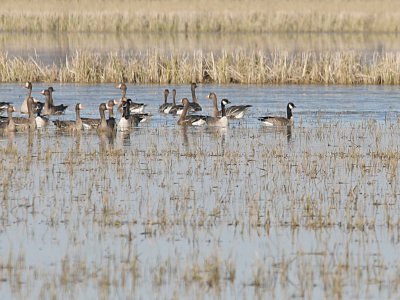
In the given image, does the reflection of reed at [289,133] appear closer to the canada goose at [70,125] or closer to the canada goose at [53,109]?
the canada goose at [70,125]

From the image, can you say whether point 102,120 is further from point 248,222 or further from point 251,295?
point 251,295

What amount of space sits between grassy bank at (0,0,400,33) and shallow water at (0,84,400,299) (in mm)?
29052

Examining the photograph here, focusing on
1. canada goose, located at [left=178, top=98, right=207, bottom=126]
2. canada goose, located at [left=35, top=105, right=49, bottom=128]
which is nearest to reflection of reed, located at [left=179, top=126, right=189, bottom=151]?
canada goose, located at [left=178, top=98, right=207, bottom=126]

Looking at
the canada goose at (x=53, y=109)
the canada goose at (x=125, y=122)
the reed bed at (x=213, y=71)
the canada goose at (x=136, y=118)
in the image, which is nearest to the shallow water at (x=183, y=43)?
the reed bed at (x=213, y=71)

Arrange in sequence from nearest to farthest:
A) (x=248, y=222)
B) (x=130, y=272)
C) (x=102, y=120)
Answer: (x=130, y=272) < (x=248, y=222) < (x=102, y=120)

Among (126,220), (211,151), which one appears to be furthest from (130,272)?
(211,151)

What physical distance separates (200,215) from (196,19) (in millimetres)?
38374

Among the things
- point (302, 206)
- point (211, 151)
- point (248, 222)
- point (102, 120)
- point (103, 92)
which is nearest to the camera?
point (248, 222)

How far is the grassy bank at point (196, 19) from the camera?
4688cm

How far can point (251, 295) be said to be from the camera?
25.6 ft

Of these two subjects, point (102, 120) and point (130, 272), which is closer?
point (130, 272)

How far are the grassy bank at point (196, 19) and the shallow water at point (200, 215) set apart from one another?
29.1 meters

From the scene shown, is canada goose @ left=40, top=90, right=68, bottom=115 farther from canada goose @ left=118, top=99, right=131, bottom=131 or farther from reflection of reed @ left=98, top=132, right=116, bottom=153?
reflection of reed @ left=98, top=132, right=116, bottom=153

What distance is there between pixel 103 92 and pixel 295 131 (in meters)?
8.68
